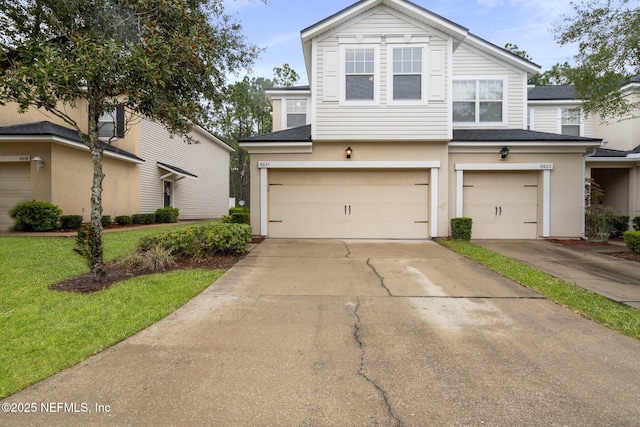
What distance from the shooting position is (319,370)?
294cm

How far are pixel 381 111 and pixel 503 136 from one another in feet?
13.6

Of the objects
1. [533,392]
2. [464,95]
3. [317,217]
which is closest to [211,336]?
[533,392]

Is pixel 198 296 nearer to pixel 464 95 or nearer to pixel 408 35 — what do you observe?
pixel 408 35

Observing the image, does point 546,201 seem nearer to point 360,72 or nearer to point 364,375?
point 360,72

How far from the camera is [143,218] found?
15.2 metres

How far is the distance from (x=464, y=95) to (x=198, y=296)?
11.3m

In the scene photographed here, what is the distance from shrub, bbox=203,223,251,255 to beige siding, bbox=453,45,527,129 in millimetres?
8688

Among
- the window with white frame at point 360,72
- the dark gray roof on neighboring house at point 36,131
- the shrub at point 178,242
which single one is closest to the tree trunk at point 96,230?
the shrub at point 178,242

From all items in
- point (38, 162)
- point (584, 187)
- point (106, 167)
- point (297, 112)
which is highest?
point (297, 112)

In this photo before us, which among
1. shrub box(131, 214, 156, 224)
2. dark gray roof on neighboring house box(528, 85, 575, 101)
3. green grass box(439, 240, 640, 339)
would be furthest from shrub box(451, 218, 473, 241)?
shrub box(131, 214, 156, 224)

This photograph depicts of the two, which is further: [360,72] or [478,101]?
[478,101]

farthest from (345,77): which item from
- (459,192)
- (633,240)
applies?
(633,240)

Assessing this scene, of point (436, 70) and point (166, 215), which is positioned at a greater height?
point (436, 70)

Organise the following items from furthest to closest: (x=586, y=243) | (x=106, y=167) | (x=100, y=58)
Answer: (x=106, y=167)
(x=586, y=243)
(x=100, y=58)
